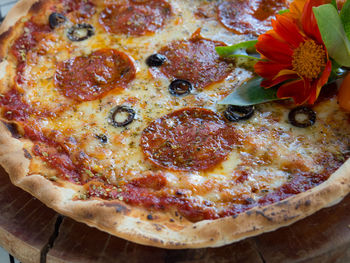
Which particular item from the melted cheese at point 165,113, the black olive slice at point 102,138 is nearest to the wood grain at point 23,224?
the melted cheese at point 165,113

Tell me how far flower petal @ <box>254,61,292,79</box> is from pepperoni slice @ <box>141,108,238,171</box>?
462mm

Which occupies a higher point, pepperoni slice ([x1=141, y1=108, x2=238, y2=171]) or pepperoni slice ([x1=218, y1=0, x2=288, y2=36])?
pepperoni slice ([x1=218, y1=0, x2=288, y2=36])

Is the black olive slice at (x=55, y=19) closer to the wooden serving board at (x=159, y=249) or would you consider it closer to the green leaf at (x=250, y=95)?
the green leaf at (x=250, y=95)

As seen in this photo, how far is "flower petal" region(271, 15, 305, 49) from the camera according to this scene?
117 inches

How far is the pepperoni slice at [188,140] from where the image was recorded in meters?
2.83

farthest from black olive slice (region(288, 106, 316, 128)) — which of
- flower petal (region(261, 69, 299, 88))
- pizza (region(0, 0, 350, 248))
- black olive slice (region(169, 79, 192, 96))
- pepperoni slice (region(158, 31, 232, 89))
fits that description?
black olive slice (region(169, 79, 192, 96))

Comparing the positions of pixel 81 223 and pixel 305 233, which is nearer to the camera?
pixel 305 233

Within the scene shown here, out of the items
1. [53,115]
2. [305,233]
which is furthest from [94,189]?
[305,233]

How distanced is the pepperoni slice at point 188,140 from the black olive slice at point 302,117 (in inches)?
16.3

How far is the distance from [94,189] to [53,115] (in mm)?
826

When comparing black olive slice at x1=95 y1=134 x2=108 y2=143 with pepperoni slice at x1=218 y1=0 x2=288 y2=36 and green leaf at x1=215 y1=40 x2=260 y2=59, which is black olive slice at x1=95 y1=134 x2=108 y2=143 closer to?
green leaf at x1=215 y1=40 x2=260 y2=59

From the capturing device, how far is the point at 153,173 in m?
2.80

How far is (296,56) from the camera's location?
2941 millimetres

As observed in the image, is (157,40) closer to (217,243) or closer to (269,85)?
(269,85)
